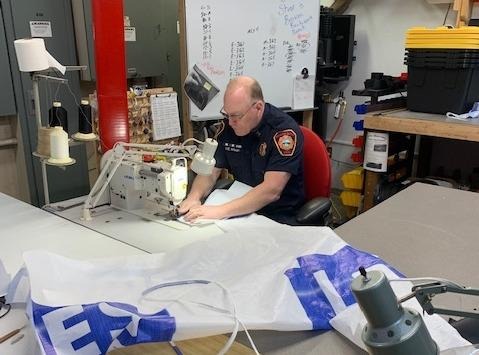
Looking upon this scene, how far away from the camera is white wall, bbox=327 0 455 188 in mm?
3453

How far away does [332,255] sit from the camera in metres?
1.00

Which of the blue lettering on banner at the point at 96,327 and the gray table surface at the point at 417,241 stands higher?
the blue lettering on banner at the point at 96,327

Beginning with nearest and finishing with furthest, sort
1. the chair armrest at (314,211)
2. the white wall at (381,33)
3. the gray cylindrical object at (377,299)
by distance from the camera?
the gray cylindrical object at (377,299)
the chair armrest at (314,211)
the white wall at (381,33)

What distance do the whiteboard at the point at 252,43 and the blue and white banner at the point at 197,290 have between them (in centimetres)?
182

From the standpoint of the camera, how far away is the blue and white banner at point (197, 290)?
80cm

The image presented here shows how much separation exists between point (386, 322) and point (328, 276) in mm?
448

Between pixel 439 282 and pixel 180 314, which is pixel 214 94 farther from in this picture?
pixel 439 282

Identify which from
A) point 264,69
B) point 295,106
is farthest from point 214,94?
point 295,106

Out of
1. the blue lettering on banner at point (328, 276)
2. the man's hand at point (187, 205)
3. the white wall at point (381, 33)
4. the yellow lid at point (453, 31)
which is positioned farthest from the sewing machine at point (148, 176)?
Answer: the white wall at point (381, 33)

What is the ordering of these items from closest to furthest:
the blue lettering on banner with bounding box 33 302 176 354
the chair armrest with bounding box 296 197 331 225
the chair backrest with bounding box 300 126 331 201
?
the blue lettering on banner with bounding box 33 302 176 354, the chair armrest with bounding box 296 197 331 225, the chair backrest with bounding box 300 126 331 201

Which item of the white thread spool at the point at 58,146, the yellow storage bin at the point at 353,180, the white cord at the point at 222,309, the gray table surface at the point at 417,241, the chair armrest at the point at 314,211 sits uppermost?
the white thread spool at the point at 58,146

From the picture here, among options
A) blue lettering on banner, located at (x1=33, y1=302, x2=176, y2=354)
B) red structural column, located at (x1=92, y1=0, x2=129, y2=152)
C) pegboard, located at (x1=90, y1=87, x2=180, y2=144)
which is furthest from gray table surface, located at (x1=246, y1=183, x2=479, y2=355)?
pegboard, located at (x1=90, y1=87, x2=180, y2=144)

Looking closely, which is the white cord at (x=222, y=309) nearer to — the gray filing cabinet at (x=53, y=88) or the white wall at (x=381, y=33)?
the gray filing cabinet at (x=53, y=88)

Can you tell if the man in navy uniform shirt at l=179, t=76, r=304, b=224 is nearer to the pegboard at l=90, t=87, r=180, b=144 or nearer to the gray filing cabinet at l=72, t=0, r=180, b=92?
the pegboard at l=90, t=87, r=180, b=144
